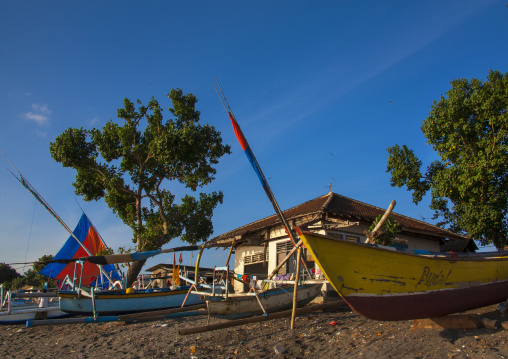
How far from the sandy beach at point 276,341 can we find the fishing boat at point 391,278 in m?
0.56

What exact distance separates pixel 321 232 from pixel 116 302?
7.13 metres

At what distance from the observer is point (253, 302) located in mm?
8438

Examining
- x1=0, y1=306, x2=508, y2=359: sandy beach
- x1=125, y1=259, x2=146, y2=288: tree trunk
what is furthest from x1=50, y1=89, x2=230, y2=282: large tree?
x1=0, y1=306, x2=508, y2=359: sandy beach

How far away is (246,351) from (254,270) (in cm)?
1049

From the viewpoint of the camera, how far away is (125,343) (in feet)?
25.1

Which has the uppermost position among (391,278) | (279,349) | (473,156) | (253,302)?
(473,156)

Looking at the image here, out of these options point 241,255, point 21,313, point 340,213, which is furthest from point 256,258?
point 21,313

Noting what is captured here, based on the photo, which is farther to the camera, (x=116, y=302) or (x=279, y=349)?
(x=116, y=302)

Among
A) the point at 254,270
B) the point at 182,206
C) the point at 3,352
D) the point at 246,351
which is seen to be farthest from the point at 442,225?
the point at 3,352

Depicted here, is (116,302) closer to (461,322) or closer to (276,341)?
(276,341)

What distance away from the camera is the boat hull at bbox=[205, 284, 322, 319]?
788 cm

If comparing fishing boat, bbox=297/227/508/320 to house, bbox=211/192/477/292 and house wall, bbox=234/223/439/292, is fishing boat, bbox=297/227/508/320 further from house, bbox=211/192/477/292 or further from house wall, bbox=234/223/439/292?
house, bbox=211/192/477/292

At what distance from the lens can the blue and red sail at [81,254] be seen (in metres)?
17.0

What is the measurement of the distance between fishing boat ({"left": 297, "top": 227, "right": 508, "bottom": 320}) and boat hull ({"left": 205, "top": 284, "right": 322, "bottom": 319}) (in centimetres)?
326
